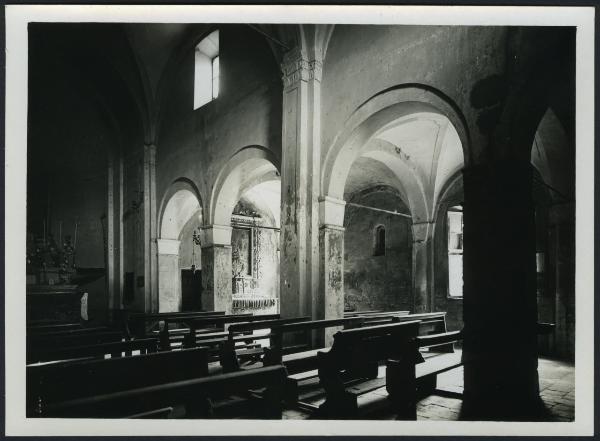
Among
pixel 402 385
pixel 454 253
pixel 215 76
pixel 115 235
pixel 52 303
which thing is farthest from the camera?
pixel 115 235

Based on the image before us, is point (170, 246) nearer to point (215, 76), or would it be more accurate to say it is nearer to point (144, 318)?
point (215, 76)

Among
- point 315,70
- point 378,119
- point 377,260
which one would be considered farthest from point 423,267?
point 315,70

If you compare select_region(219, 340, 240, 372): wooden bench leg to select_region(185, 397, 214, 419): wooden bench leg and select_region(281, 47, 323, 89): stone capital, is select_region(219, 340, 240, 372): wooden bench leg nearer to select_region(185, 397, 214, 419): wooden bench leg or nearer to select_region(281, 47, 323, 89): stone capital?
select_region(185, 397, 214, 419): wooden bench leg

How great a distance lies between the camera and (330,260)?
25.0ft

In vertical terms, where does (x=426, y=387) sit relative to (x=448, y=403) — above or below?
above

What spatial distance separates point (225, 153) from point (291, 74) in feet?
9.94

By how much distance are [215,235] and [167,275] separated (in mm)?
3184

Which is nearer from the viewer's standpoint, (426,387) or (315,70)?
(426,387)

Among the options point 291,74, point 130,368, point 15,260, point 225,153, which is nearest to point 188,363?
point 130,368

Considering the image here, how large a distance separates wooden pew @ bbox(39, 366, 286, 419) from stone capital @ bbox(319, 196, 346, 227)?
493 centimetres

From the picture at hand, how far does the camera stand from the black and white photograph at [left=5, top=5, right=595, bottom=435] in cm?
325

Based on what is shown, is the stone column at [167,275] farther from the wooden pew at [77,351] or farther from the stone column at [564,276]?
the stone column at [564,276]

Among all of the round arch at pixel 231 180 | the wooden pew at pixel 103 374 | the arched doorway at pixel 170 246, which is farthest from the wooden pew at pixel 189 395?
the arched doorway at pixel 170 246

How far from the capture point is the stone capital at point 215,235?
10.9 metres
